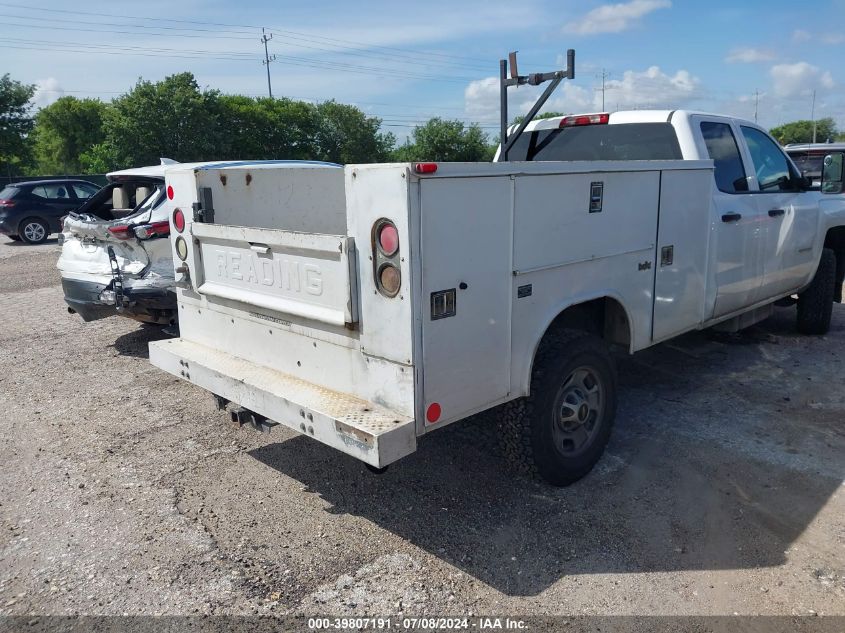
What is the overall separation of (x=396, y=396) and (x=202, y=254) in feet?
5.85

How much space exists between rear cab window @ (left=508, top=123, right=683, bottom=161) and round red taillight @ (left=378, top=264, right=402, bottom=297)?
118 inches

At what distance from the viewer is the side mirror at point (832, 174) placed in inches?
247

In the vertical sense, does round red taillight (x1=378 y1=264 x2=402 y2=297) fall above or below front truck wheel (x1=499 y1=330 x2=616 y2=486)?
above

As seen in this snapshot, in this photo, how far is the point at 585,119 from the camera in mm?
5625

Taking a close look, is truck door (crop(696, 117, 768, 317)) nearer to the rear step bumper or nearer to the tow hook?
the rear step bumper

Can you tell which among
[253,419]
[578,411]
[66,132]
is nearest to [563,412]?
[578,411]

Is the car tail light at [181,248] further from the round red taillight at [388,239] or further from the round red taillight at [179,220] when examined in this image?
the round red taillight at [388,239]

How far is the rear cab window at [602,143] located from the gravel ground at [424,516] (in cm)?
189

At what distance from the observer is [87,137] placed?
6075cm

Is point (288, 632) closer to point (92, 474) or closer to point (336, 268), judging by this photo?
point (336, 268)

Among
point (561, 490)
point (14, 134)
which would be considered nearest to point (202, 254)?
point (561, 490)

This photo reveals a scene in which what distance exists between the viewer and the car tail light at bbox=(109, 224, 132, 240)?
6305 millimetres

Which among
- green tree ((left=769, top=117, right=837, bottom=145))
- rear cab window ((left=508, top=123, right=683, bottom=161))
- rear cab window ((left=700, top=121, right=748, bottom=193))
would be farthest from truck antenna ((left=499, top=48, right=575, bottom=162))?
green tree ((left=769, top=117, right=837, bottom=145))

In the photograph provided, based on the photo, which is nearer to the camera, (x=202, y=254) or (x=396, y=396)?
(x=396, y=396)
